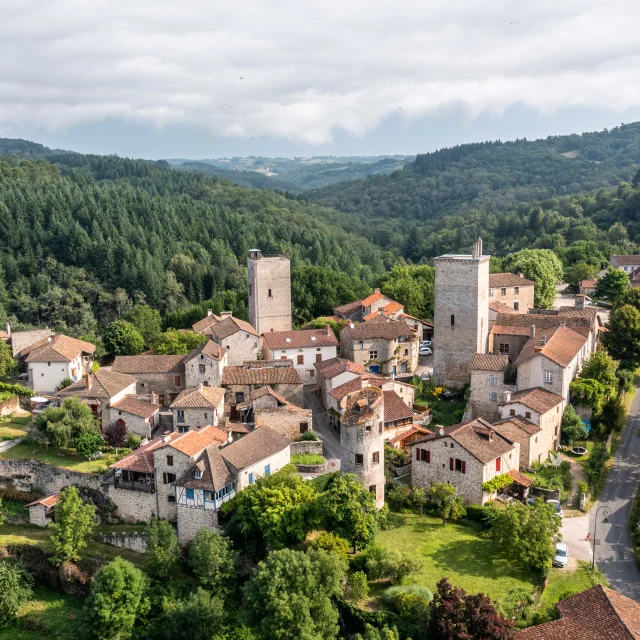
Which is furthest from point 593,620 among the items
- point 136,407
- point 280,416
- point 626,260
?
point 626,260

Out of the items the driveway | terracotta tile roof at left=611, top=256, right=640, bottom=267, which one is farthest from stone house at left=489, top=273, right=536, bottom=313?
terracotta tile roof at left=611, top=256, right=640, bottom=267

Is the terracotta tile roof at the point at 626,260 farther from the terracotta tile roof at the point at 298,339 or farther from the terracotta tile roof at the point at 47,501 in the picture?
the terracotta tile roof at the point at 47,501

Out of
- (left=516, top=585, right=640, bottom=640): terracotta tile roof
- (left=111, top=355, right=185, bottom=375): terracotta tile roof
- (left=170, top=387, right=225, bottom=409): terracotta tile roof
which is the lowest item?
(left=516, top=585, right=640, bottom=640): terracotta tile roof

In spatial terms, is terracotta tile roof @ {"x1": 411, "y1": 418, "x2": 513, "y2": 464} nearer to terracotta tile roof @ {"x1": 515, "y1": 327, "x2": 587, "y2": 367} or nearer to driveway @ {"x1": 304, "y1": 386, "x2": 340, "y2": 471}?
driveway @ {"x1": 304, "y1": 386, "x2": 340, "y2": 471}

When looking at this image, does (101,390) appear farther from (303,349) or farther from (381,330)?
Answer: (381,330)

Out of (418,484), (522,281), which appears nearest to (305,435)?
(418,484)

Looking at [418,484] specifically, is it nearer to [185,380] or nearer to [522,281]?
[185,380]
